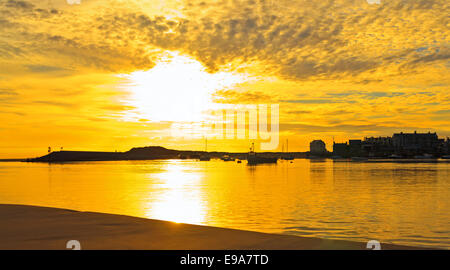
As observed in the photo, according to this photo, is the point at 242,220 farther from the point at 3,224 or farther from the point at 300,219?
the point at 3,224

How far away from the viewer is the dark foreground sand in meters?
11.0

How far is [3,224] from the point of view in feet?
47.6

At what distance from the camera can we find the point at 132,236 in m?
12.5

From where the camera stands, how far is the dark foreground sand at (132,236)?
36.1ft

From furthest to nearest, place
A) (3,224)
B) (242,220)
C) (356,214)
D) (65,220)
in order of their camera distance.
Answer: (356,214), (242,220), (65,220), (3,224)

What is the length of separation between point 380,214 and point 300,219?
6.01 m
